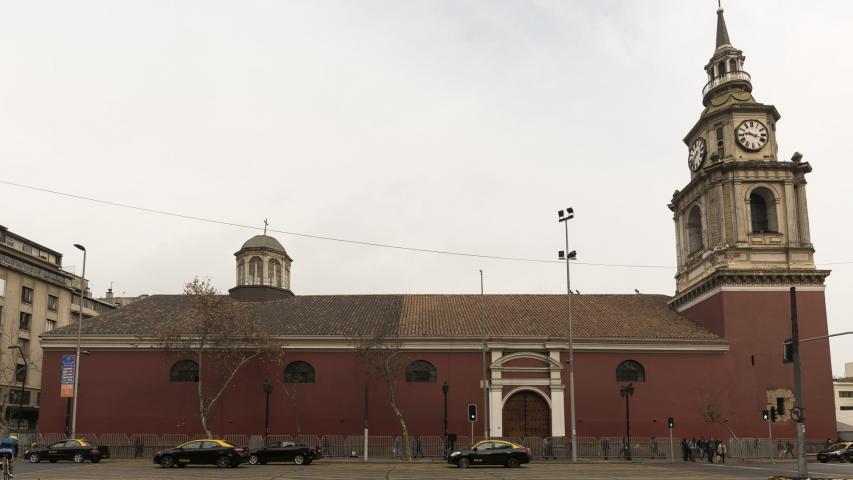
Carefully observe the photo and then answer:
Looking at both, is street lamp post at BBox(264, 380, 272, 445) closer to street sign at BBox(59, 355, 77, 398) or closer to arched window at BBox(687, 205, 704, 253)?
street sign at BBox(59, 355, 77, 398)

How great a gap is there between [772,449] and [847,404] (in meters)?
61.7

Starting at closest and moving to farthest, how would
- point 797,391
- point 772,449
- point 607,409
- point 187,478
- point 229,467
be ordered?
point 187,478, point 797,391, point 229,467, point 772,449, point 607,409

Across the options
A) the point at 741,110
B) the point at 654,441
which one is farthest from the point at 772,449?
the point at 741,110

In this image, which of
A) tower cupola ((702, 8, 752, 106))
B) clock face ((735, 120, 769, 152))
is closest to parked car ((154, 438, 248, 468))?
clock face ((735, 120, 769, 152))

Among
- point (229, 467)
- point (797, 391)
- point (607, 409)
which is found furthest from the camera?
point (607, 409)

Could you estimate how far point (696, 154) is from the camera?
50281 mm

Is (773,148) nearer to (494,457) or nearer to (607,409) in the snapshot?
(607,409)

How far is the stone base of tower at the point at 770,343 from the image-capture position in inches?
1734

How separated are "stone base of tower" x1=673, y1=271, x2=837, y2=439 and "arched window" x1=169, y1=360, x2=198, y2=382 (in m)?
31.6

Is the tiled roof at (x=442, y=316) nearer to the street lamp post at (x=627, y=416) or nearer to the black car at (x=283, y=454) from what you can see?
the street lamp post at (x=627, y=416)

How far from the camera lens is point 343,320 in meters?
47.9

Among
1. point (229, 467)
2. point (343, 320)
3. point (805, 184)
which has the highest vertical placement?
point (805, 184)

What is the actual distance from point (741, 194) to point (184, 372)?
3569 cm

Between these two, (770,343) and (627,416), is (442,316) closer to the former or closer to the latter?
(627,416)
